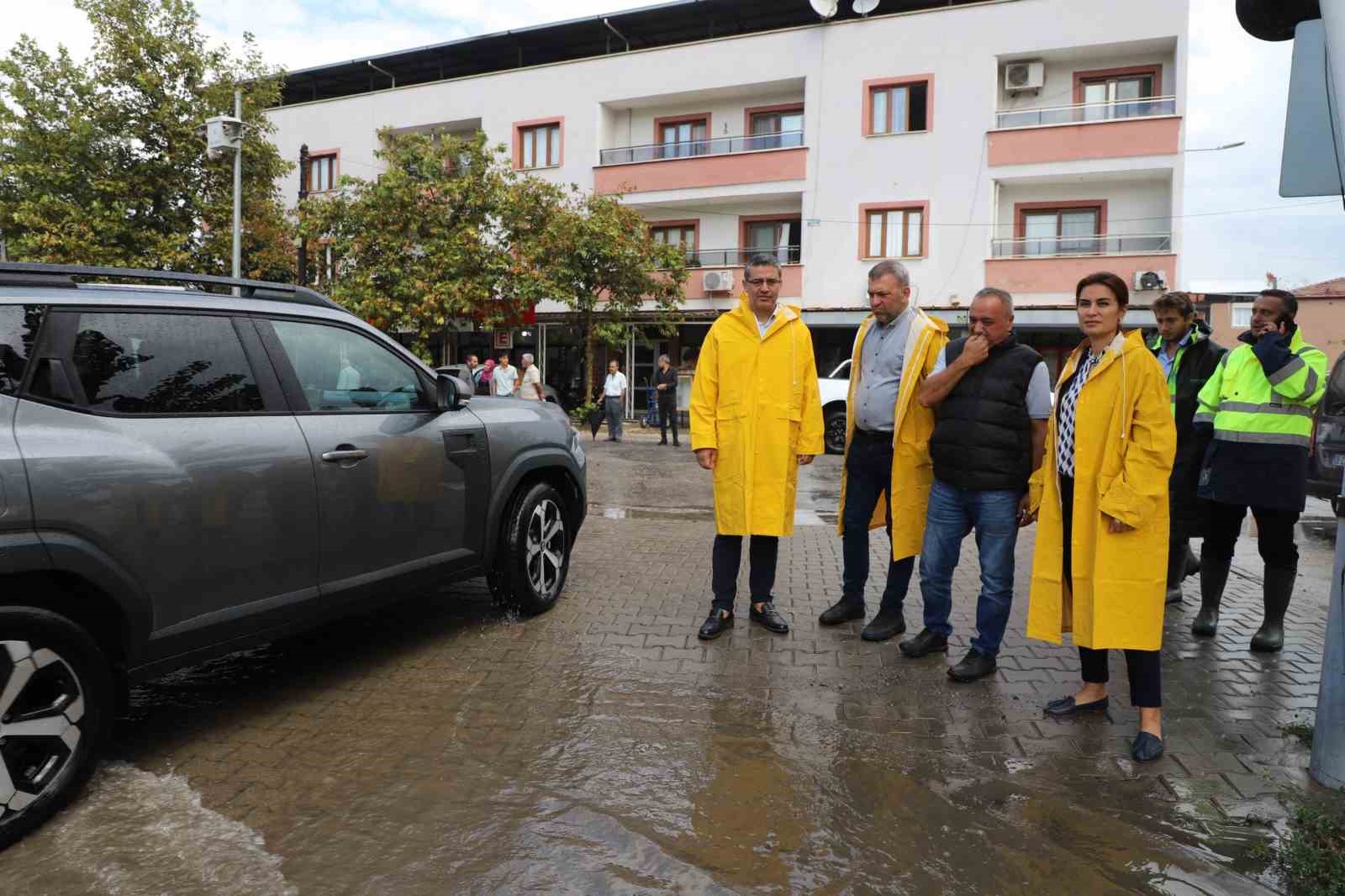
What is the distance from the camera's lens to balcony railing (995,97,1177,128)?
74.1ft

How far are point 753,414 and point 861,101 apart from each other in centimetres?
2212

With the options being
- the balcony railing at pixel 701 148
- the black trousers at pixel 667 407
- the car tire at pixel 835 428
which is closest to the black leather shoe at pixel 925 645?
the car tire at pixel 835 428

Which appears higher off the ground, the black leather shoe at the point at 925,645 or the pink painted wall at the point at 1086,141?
the pink painted wall at the point at 1086,141

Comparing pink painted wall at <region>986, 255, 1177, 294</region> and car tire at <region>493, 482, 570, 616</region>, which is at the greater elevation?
pink painted wall at <region>986, 255, 1177, 294</region>

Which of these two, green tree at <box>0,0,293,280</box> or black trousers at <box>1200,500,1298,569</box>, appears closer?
black trousers at <box>1200,500,1298,569</box>

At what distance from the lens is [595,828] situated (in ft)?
10.1

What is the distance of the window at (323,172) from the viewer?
3241 centimetres

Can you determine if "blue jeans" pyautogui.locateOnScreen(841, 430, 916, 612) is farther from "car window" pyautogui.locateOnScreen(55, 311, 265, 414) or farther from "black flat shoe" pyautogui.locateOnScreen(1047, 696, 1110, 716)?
"car window" pyautogui.locateOnScreen(55, 311, 265, 414)

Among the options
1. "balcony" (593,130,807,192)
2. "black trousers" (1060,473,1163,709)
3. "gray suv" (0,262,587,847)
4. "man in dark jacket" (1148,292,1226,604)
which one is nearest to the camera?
"gray suv" (0,262,587,847)

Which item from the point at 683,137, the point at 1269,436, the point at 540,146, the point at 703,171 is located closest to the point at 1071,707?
the point at 1269,436

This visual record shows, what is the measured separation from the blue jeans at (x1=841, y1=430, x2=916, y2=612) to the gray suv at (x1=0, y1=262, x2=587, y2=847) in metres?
2.02

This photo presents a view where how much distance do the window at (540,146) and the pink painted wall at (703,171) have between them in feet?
5.86

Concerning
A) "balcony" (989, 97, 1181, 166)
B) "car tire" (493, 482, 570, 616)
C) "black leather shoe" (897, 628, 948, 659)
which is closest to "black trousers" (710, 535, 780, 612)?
"black leather shoe" (897, 628, 948, 659)

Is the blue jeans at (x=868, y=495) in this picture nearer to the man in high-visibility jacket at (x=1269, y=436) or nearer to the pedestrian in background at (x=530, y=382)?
the man in high-visibility jacket at (x=1269, y=436)
